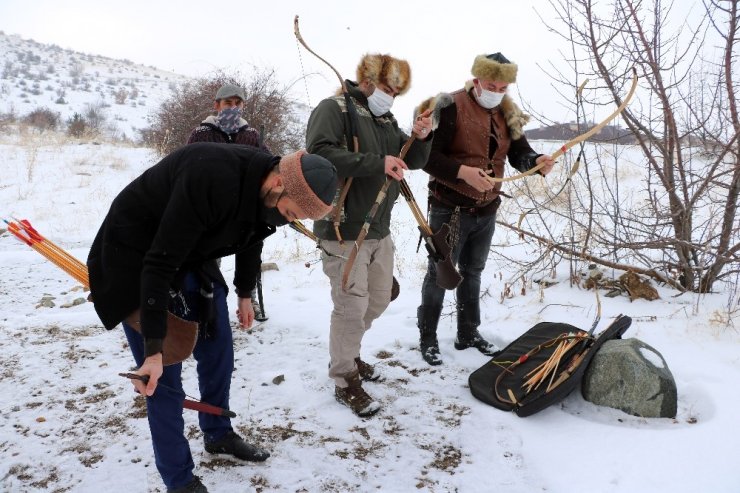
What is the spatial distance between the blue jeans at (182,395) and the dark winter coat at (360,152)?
78 cm

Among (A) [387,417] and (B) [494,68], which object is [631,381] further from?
(B) [494,68]

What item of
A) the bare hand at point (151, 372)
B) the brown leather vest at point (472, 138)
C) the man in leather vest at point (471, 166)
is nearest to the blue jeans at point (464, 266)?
the man in leather vest at point (471, 166)

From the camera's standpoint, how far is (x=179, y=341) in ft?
6.25

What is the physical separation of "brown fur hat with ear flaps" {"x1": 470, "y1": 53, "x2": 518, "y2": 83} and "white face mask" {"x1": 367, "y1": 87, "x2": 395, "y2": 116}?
25.2 inches

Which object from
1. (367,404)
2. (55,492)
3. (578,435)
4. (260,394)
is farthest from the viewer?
(260,394)

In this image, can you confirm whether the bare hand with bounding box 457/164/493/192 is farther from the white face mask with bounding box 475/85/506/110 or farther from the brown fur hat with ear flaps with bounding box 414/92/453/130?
the white face mask with bounding box 475/85/506/110

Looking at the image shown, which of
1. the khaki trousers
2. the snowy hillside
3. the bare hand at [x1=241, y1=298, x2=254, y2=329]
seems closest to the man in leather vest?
the khaki trousers

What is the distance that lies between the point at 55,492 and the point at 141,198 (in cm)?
144

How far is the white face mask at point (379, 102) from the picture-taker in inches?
102

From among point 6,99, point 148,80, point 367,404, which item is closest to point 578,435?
point 367,404

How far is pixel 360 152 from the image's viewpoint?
2.56 meters

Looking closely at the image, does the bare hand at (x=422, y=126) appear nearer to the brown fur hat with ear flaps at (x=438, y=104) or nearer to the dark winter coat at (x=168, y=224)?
the brown fur hat with ear flaps at (x=438, y=104)

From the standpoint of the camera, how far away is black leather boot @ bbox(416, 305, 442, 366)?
3361 mm

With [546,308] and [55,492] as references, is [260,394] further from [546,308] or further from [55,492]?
[546,308]
